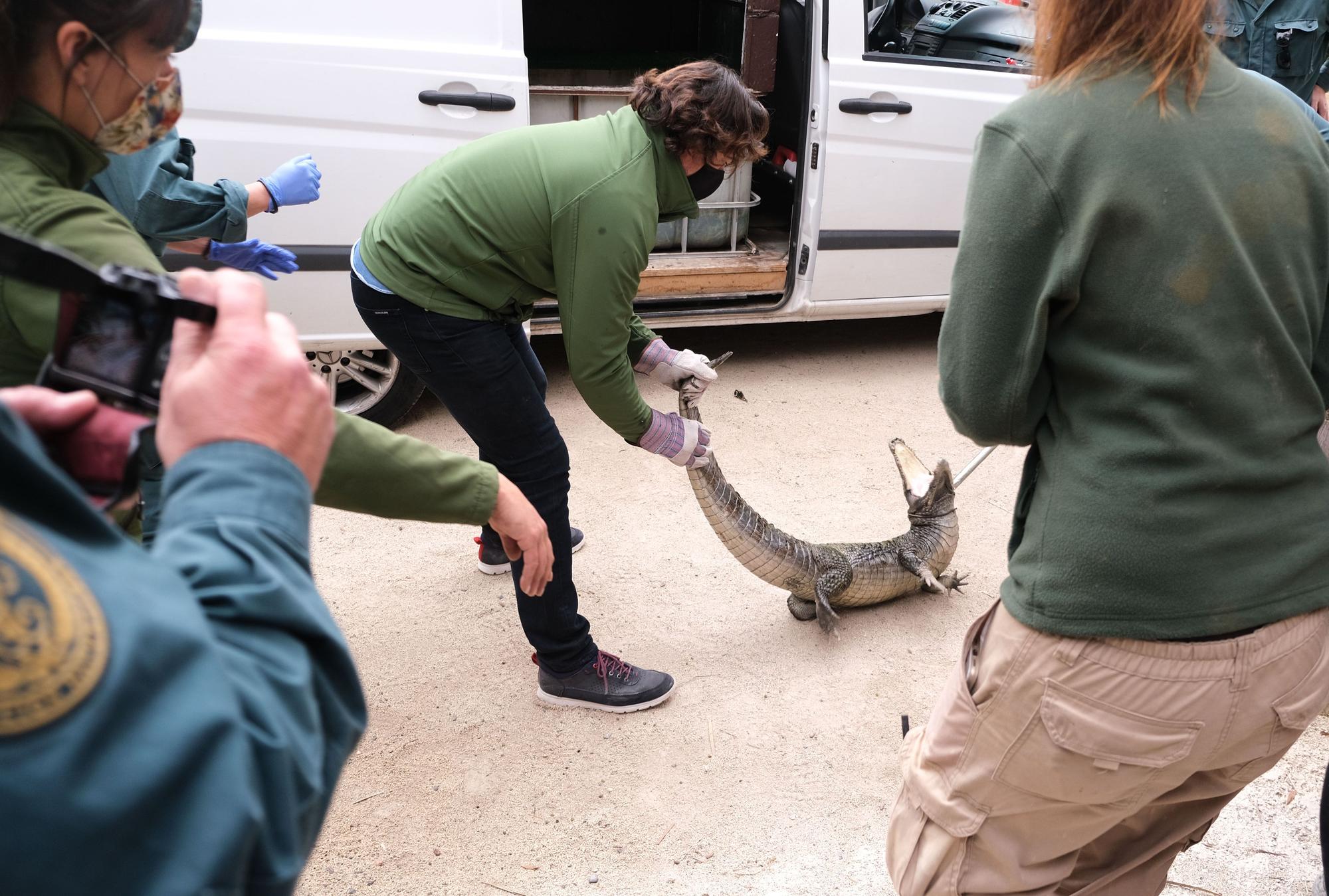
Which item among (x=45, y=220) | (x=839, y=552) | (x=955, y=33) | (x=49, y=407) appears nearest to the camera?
(x=49, y=407)

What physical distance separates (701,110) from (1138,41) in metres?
1.14

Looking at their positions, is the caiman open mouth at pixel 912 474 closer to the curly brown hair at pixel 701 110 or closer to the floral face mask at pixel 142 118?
the curly brown hair at pixel 701 110

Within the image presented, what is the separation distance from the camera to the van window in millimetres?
4848

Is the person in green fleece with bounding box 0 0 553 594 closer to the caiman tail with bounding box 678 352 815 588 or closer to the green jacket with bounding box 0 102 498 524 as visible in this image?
the green jacket with bounding box 0 102 498 524

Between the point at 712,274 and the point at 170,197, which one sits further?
the point at 712,274

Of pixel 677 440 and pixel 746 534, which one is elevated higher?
pixel 677 440

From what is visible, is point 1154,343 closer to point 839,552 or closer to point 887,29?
point 839,552

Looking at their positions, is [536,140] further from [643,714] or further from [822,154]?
[822,154]

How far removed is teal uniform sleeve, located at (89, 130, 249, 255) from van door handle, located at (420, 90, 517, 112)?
1056 millimetres

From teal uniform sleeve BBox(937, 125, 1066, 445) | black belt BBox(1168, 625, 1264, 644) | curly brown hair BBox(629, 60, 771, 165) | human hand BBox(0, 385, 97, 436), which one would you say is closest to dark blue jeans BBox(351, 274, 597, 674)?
curly brown hair BBox(629, 60, 771, 165)

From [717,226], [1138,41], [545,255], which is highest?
[1138,41]

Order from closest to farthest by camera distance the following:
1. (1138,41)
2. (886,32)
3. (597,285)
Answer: (1138,41) → (597,285) → (886,32)

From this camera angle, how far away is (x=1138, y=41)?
47.8 inches

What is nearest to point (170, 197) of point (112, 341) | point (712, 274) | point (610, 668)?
point (610, 668)
